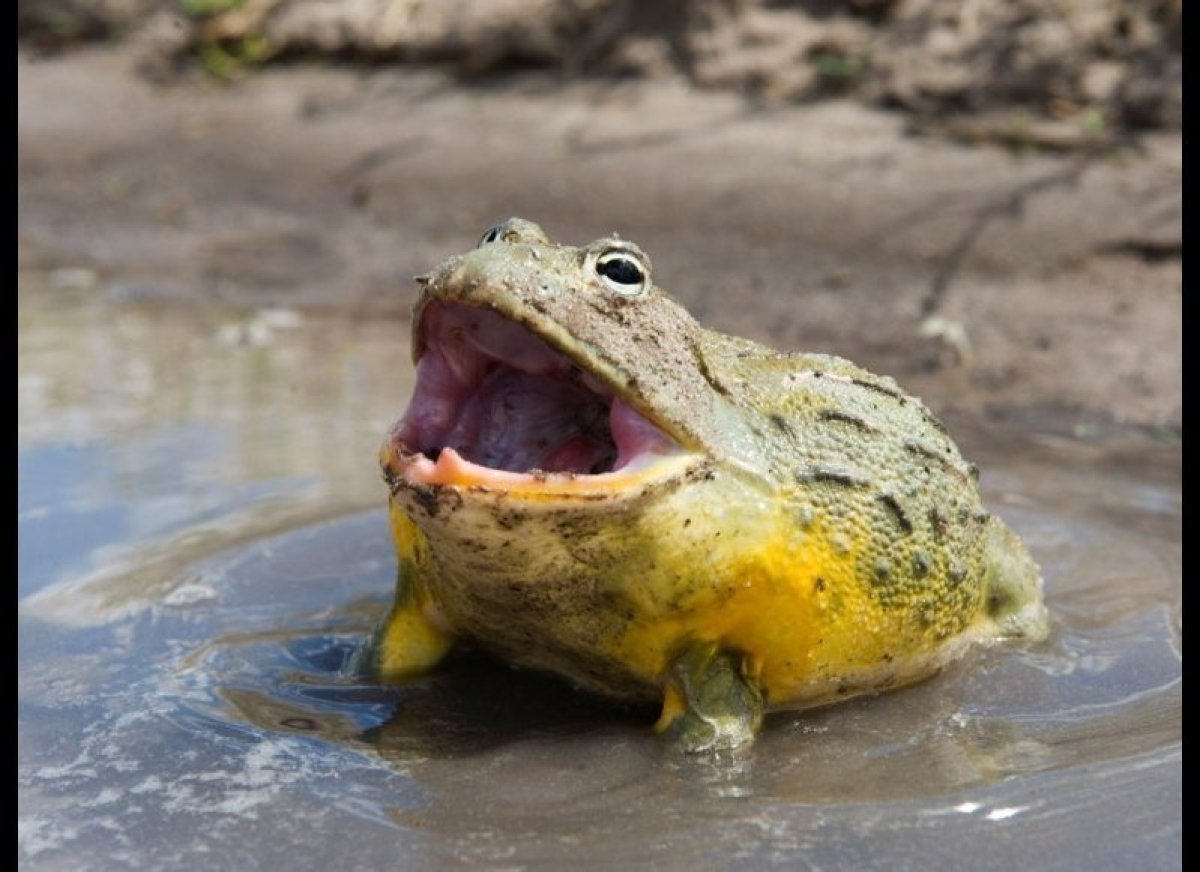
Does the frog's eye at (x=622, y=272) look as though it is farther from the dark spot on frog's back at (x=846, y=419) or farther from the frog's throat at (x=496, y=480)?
the dark spot on frog's back at (x=846, y=419)

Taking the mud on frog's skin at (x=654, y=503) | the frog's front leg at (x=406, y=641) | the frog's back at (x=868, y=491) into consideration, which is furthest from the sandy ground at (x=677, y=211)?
the frog's front leg at (x=406, y=641)

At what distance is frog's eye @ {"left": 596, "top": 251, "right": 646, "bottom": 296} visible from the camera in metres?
3.80

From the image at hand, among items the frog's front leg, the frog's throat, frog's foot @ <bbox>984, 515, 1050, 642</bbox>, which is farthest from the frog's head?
frog's foot @ <bbox>984, 515, 1050, 642</bbox>

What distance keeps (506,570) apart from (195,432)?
9.94 feet

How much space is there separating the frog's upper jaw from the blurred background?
65 centimetres

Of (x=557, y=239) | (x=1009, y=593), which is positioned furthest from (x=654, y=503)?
(x=557, y=239)

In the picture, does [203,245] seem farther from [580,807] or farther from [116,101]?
[580,807]

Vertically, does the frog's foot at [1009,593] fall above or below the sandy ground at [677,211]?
below

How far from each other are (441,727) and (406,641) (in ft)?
1.01

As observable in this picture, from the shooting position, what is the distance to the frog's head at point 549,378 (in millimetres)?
3615

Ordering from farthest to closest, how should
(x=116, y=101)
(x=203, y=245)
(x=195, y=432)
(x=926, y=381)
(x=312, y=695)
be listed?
1. (x=116, y=101)
2. (x=203, y=245)
3. (x=926, y=381)
4. (x=195, y=432)
5. (x=312, y=695)

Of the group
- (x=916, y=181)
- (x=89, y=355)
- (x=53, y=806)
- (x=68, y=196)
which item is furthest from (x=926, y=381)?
(x=68, y=196)

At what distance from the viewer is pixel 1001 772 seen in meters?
4.00

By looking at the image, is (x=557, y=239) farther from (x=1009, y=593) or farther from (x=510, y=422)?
(x=510, y=422)
